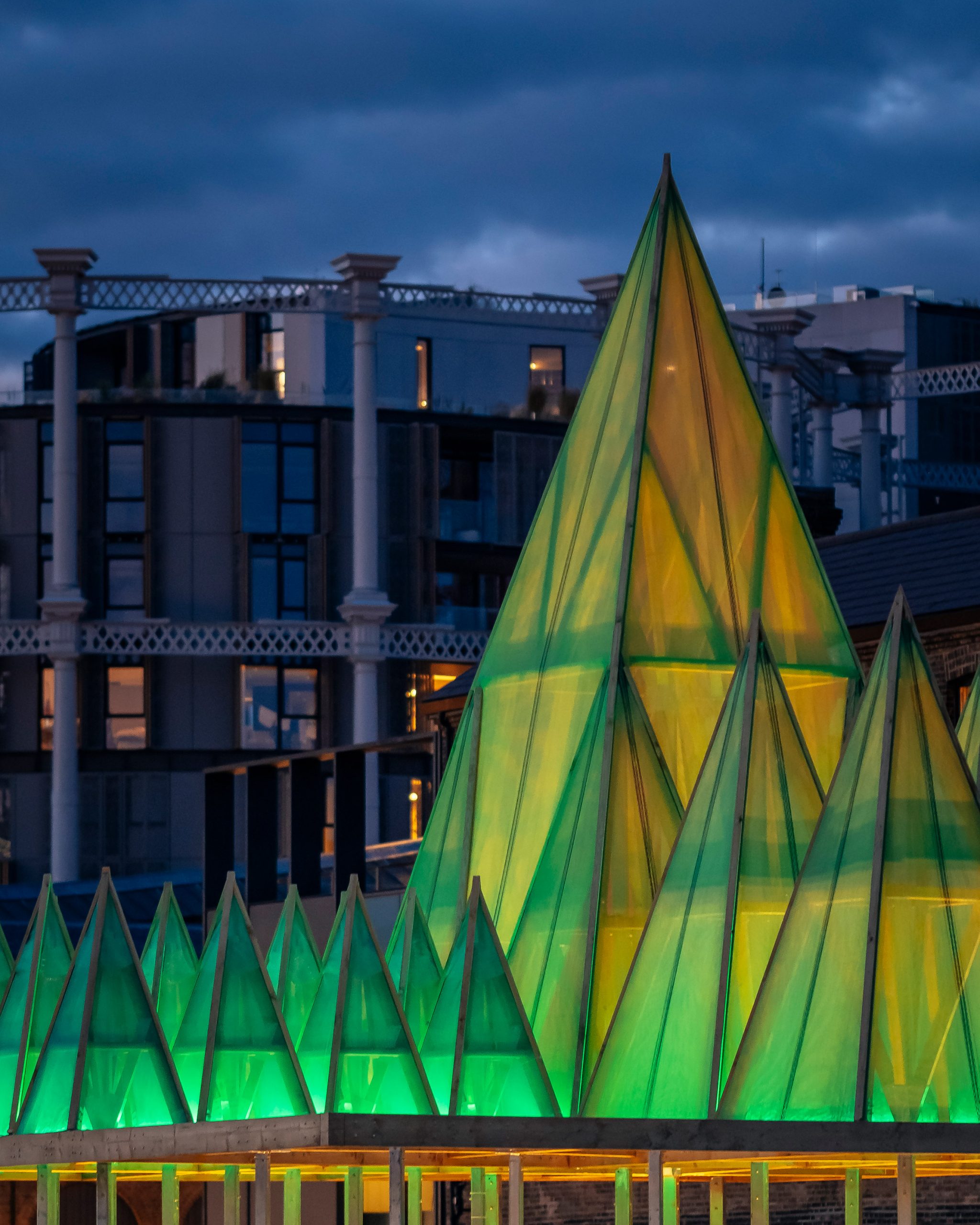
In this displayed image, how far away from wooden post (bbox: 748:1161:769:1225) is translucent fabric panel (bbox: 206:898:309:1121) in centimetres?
328

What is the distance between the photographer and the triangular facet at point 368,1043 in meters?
16.8

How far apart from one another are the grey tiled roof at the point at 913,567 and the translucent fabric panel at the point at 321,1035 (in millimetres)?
13992

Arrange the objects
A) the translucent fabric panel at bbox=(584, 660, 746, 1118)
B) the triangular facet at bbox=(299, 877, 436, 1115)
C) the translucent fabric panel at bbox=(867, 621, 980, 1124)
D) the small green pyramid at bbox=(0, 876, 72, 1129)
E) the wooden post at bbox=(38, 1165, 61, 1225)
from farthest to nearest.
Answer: the small green pyramid at bbox=(0, 876, 72, 1129) < the wooden post at bbox=(38, 1165, 61, 1225) < the translucent fabric panel at bbox=(584, 660, 746, 1118) < the triangular facet at bbox=(299, 877, 436, 1115) < the translucent fabric panel at bbox=(867, 621, 980, 1124)

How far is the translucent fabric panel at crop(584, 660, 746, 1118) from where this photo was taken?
17141mm

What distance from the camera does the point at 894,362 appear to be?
6738 centimetres

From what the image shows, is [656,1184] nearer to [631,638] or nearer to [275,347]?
[631,638]

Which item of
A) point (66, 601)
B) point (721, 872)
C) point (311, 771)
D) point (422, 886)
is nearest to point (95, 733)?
point (66, 601)

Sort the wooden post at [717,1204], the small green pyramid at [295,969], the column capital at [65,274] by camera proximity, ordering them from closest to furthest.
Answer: the wooden post at [717,1204] → the small green pyramid at [295,969] → the column capital at [65,274]

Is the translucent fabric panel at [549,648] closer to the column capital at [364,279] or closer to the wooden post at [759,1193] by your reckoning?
the wooden post at [759,1193]

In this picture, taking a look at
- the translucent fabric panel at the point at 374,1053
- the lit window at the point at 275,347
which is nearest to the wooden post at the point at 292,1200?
the translucent fabric panel at the point at 374,1053

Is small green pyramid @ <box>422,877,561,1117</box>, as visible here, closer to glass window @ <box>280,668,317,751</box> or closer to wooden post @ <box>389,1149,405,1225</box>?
wooden post @ <box>389,1149,405,1225</box>

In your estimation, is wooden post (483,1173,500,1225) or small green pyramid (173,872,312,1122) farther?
wooden post (483,1173,500,1225)

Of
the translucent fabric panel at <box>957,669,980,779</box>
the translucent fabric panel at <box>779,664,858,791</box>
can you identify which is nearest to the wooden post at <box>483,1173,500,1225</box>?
the translucent fabric panel at <box>779,664,858,791</box>

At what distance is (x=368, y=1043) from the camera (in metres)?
16.9
